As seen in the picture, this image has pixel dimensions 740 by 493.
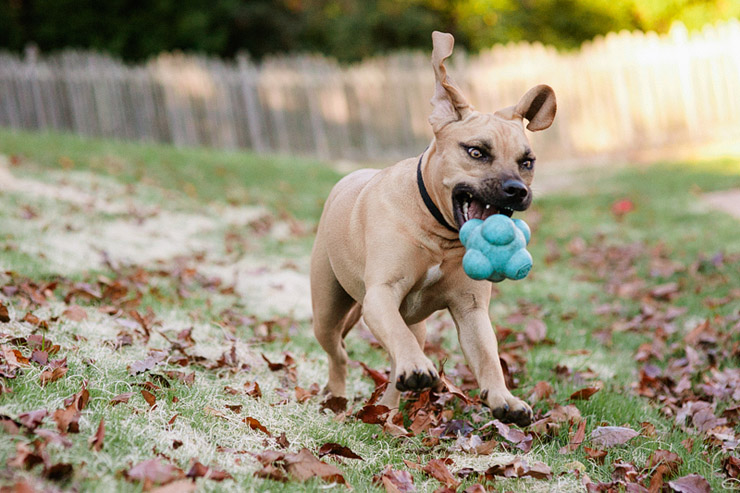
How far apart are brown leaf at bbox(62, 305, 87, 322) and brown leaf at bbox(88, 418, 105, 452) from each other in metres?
1.89

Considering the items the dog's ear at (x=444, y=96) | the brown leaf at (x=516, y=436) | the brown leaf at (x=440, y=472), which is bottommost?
the brown leaf at (x=516, y=436)

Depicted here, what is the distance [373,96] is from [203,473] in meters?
14.1

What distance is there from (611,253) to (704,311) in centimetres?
268

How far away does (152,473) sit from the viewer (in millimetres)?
2715

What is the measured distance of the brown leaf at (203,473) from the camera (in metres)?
2.81

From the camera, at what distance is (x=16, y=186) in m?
9.58

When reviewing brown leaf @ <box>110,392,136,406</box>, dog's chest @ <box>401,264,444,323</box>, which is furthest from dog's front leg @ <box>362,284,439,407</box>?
brown leaf @ <box>110,392,136,406</box>

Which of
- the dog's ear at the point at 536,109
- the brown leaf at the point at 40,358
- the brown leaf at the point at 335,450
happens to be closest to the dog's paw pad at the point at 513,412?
the brown leaf at the point at 335,450

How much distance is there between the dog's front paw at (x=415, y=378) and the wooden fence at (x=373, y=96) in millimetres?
13101

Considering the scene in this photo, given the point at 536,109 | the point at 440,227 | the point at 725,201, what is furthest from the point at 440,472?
the point at 725,201

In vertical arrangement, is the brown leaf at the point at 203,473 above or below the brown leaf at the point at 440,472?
above

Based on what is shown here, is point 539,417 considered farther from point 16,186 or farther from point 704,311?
point 16,186

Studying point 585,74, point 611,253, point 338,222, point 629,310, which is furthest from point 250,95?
point 338,222

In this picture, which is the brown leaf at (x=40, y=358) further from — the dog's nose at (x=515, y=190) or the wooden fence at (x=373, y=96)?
the wooden fence at (x=373, y=96)
